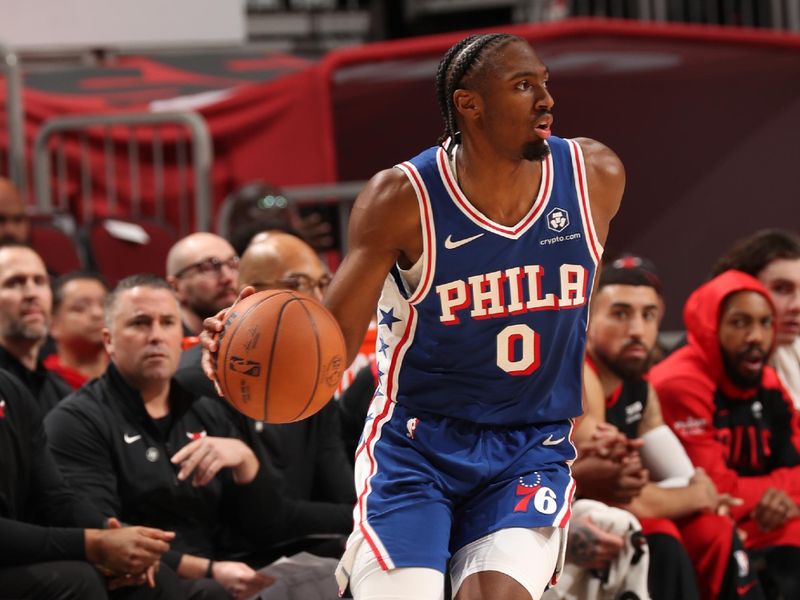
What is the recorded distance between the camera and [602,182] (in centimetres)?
329

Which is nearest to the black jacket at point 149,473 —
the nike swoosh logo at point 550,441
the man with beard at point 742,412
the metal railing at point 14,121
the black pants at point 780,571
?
the nike swoosh logo at point 550,441

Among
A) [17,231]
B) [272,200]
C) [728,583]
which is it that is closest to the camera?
[728,583]

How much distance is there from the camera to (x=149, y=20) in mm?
9602

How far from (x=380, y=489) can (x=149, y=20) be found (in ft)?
23.6

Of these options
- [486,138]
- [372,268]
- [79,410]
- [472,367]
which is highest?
[486,138]

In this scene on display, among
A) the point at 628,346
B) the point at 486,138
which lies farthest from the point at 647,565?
the point at 486,138

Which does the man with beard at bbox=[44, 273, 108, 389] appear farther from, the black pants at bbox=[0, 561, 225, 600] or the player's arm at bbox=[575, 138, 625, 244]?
the player's arm at bbox=[575, 138, 625, 244]

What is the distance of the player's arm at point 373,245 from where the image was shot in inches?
121

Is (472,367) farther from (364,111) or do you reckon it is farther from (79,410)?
(364,111)

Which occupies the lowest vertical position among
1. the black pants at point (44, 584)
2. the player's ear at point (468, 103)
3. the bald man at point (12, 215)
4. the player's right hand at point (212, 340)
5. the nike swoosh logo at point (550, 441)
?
the black pants at point (44, 584)

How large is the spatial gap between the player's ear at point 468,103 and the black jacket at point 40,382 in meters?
2.57

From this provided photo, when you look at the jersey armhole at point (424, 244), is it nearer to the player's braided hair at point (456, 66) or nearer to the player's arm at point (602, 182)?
the player's braided hair at point (456, 66)

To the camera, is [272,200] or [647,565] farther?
[272,200]

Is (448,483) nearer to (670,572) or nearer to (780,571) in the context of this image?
(670,572)
